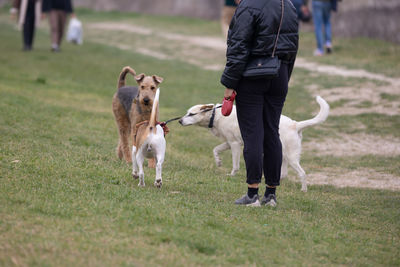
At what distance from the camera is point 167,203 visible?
5.36 meters

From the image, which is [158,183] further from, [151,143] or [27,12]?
[27,12]

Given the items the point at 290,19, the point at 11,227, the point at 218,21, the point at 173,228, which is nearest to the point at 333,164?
the point at 290,19

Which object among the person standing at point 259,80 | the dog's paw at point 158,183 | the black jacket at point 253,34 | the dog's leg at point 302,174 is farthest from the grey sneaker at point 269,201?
the dog's leg at point 302,174

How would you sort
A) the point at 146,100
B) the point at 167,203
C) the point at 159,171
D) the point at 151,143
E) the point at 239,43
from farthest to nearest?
1. the point at 146,100
2. the point at 159,171
3. the point at 151,143
4. the point at 167,203
5. the point at 239,43

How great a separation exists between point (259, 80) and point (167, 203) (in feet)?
4.56

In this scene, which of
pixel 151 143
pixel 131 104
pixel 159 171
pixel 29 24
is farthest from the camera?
pixel 29 24

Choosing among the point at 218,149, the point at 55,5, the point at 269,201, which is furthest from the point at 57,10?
the point at 269,201

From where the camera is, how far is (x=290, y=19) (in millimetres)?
5391

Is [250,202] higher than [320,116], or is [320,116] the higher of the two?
[320,116]

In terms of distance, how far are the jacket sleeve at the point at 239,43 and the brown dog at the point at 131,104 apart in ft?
4.57

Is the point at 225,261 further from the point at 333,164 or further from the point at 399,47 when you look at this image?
the point at 399,47

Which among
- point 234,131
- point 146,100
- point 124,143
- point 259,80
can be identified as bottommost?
point 124,143

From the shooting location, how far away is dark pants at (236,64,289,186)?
17.8 feet

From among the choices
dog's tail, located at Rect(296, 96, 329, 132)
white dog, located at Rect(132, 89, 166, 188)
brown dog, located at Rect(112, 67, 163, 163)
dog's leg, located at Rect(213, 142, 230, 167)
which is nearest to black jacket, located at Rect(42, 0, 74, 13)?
brown dog, located at Rect(112, 67, 163, 163)
